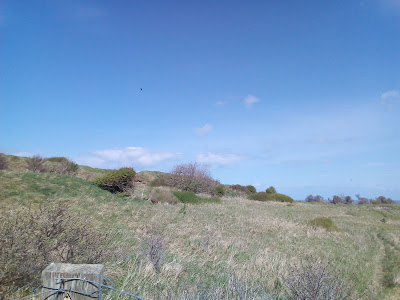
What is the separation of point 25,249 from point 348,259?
9.97 metres

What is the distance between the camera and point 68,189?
16.9 meters

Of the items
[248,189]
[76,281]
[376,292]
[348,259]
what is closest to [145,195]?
[348,259]

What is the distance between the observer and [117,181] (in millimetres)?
22031

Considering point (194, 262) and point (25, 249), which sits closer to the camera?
point (25, 249)

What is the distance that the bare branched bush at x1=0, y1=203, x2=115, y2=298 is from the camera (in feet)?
13.3

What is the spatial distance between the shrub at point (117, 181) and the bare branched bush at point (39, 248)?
1615 cm

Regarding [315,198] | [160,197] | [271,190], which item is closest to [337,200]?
[315,198]

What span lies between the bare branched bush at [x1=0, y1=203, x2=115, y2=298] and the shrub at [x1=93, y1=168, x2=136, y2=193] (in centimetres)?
1615

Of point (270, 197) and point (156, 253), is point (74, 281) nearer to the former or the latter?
point (156, 253)

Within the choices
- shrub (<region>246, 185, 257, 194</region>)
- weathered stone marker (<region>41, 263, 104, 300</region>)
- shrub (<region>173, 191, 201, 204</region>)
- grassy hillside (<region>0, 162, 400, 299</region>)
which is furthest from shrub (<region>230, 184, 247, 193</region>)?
weathered stone marker (<region>41, 263, 104, 300</region>)

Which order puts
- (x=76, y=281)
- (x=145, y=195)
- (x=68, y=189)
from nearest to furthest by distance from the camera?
(x=76, y=281) → (x=68, y=189) → (x=145, y=195)

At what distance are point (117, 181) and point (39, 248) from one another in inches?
700

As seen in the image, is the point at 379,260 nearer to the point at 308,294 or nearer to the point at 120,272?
the point at 308,294

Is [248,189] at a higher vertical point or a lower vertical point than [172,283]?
higher
